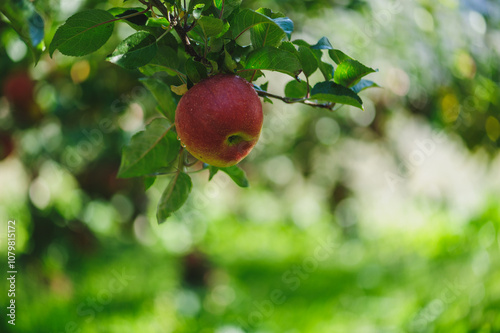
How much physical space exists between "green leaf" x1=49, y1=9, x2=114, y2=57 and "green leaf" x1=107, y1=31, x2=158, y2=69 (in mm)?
34

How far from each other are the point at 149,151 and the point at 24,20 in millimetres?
187

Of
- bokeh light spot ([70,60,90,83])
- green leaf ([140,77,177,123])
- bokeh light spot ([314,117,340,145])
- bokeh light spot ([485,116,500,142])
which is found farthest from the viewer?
bokeh light spot ([314,117,340,145])

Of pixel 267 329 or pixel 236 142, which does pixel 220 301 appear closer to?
pixel 267 329

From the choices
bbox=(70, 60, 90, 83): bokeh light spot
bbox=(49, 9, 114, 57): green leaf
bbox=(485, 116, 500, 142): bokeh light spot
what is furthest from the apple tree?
bbox=(485, 116, 500, 142): bokeh light spot

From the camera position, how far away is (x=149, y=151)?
0.49 metres

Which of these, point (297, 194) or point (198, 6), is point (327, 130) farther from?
point (198, 6)

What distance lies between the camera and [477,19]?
1189mm

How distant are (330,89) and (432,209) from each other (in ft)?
11.0

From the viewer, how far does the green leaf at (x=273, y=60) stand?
1.39 feet

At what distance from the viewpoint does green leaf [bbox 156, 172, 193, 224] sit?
482 millimetres

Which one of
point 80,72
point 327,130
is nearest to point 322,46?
point 80,72

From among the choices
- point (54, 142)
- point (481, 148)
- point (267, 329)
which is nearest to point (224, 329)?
point (267, 329)

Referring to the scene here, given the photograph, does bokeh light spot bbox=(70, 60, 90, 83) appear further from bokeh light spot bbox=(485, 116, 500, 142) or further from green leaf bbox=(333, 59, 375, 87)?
bokeh light spot bbox=(485, 116, 500, 142)

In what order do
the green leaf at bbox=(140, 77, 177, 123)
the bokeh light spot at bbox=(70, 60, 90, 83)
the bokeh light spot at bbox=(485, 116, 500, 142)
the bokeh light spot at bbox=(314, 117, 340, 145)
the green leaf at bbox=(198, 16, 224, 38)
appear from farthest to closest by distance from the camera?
1. the bokeh light spot at bbox=(314, 117, 340, 145)
2. the bokeh light spot at bbox=(485, 116, 500, 142)
3. the bokeh light spot at bbox=(70, 60, 90, 83)
4. the green leaf at bbox=(140, 77, 177, 123)
5. the green leaf at bbox=(198, 16, 224, 38)
